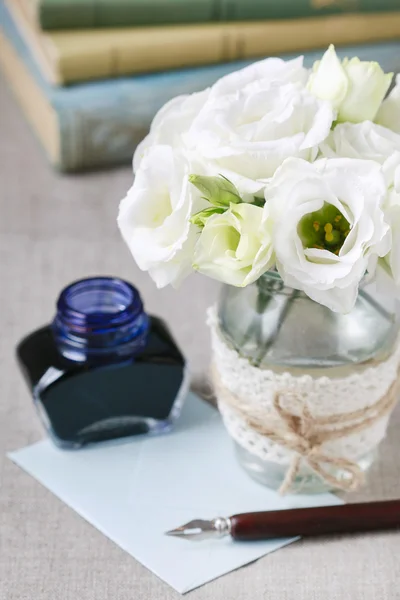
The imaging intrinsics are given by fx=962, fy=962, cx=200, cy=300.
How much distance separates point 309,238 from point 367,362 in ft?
0.37

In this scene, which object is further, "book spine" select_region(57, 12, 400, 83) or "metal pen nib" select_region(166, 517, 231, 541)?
"book spine" select_region(57, 12, 400, 83)

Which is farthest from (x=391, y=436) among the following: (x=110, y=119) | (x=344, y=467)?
(x=110, y=119)

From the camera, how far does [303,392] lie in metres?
0.61

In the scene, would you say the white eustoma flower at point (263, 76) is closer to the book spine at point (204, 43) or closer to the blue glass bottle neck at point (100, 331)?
the blue glass bottle neck at point (100, 331)

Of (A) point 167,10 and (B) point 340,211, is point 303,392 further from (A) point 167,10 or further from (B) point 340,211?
(A) point 167,10

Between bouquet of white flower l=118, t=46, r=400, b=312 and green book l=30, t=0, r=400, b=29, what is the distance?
588 mm

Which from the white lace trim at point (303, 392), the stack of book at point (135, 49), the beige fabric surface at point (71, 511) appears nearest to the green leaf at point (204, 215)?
the white lace trim at point (303, 392)

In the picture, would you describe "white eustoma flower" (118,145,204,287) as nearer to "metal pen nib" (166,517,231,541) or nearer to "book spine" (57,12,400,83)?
"metal pen nib" (166,517,231,541)

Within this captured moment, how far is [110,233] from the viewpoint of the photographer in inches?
41.0

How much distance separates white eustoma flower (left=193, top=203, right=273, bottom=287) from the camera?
0.52m

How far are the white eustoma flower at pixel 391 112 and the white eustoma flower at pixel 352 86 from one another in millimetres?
11

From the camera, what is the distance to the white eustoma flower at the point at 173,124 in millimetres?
590

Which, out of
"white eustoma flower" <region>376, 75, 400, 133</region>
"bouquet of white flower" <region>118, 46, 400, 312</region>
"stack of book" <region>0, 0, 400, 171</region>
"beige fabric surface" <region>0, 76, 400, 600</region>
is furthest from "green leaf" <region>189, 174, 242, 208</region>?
"stack of book" <region>0, 0, 400, 171</region>

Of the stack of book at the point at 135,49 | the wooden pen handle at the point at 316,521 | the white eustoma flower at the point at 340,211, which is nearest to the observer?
the white eustoma flower at the point at 340,211
